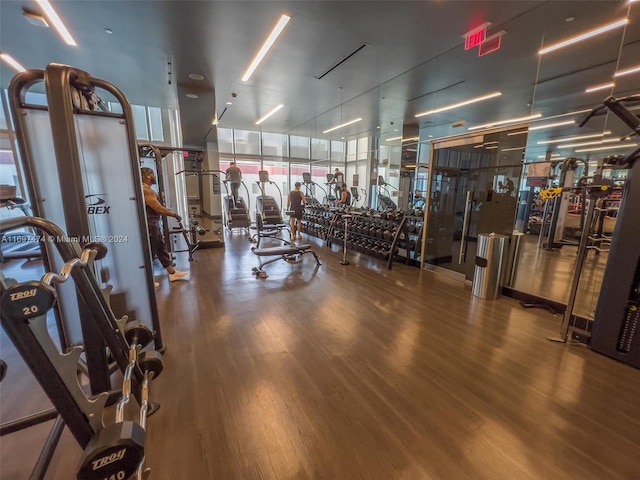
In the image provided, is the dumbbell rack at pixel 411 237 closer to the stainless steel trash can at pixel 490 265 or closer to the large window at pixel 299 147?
the stainless steel trash can at pixel 490 265

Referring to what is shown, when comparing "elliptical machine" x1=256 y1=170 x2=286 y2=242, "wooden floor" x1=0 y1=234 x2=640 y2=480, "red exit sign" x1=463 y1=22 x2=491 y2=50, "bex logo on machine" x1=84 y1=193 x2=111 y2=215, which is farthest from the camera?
"elliptical machine" x1=256 y1=170 x2=286 y2=242

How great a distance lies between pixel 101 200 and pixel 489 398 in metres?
3.26

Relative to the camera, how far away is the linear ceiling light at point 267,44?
3.80 m

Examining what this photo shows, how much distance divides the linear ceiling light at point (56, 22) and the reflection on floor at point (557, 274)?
732cm

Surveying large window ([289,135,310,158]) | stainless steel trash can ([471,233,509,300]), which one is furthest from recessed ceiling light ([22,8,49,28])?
large window ([289,135,310,158])

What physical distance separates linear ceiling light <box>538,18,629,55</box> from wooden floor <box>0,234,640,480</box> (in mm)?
3709

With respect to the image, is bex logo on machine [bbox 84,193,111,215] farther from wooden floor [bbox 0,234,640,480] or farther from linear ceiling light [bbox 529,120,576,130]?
linear ceiling light [bbox 529,120,576,130]

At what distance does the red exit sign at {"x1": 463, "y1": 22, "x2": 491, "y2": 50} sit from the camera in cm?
386

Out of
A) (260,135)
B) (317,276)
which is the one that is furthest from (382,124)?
(317,276)

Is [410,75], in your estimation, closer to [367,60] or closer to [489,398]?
[367,60]

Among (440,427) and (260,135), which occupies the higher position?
(260,135)

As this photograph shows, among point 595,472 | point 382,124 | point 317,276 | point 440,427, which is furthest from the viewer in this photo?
point 382,124

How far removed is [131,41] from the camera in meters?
4.33

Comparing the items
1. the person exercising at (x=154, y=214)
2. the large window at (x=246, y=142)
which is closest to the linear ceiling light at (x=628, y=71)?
the person exercising at (x=154, y=214)
